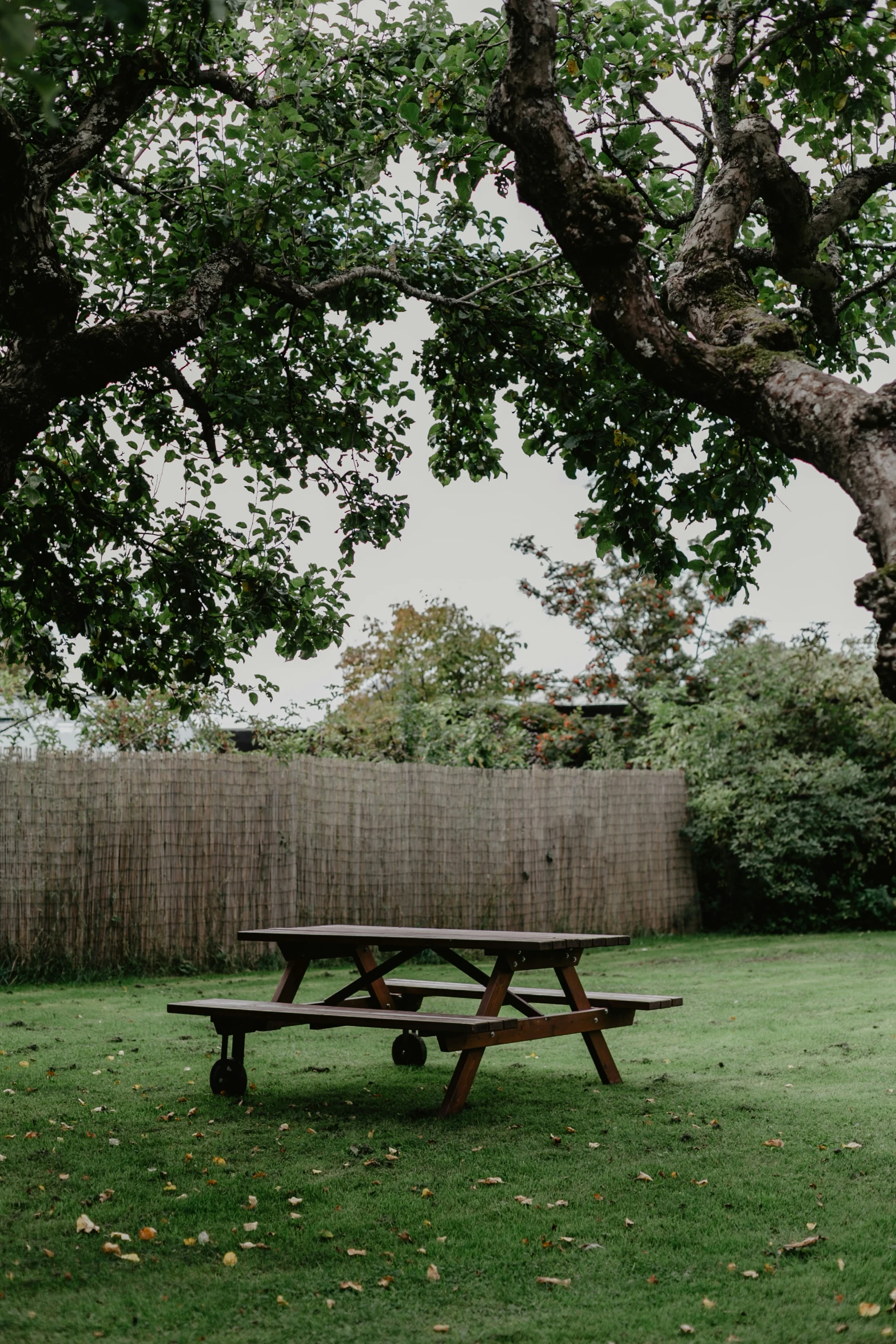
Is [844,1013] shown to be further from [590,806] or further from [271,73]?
[271,73]

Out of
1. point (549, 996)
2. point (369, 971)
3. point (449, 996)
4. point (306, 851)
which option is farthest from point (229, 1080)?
point (306, 851)

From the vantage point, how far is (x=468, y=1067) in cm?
512

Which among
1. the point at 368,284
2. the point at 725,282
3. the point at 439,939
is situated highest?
the point at 368,284

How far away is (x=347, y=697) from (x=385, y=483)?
16.3 meters

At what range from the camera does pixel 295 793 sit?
38.5ft

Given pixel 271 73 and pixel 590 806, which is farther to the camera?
pixel 590 806

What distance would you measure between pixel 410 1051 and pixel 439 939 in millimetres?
1272

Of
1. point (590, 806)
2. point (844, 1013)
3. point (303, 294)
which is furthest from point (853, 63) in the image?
point (590, 806)

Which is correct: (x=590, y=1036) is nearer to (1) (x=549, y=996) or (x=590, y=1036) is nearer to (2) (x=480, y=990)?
(1) (x=549, y=996)

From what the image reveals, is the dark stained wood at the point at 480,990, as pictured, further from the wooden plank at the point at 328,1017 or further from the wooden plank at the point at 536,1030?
the wooden plank at the point at 328,1017

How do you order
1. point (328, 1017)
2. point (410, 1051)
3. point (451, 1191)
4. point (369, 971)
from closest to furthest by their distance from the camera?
point (451, 1191), point (328, 1017), point (369, 971), point (410, 1051)

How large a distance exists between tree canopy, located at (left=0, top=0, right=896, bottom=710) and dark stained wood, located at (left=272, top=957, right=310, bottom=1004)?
220 cm

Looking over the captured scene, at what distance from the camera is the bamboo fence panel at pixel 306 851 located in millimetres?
10367

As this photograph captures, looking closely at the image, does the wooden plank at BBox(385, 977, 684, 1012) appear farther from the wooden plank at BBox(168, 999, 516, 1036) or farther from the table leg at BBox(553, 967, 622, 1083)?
the wooden plank at BBox(168, 999, 516, 1036)
